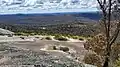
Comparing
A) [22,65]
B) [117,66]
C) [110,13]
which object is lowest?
[117,66]

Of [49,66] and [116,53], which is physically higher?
[49,66]

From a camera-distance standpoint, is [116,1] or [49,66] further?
[116,1]

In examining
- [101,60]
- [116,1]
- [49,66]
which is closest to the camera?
[49,66]

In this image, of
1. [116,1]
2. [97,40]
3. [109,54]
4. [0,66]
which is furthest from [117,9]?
[0,66]

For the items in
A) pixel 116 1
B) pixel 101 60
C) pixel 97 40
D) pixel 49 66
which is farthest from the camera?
pixel 97 40

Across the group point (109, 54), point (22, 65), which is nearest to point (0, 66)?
point (22, 65)

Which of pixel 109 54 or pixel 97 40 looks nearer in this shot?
pixel 109 54

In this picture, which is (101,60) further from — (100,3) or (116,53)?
(100,3)

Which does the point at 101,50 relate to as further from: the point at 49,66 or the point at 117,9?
the point at 49,66

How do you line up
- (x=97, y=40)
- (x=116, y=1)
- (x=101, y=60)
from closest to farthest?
(x=116, y=1) < (x=101, y=60) < (x=97, y=40)
